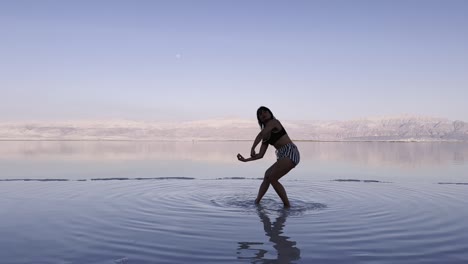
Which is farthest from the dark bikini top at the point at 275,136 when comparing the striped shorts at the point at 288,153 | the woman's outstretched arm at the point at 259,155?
the striped shorts at the point at 288,153

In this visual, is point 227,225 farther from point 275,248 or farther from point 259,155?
point 259,155

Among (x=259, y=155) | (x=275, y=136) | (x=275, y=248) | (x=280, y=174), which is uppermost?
(x=275, y=136)

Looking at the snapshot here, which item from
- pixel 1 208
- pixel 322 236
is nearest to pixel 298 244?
pixel 322 236

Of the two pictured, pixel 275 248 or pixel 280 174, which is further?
pixel 280 174

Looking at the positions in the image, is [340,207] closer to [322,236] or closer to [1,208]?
[322,236]

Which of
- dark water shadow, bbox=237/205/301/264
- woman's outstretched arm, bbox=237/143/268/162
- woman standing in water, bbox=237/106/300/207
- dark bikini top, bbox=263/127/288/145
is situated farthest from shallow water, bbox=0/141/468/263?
dark bikini top, bbox=263/127/288/145

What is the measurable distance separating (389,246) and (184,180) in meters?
9.65

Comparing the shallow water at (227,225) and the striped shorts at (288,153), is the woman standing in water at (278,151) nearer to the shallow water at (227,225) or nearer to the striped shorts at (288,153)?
the striped shorts at (288,153)

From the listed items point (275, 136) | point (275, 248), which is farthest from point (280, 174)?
point (275, 248)

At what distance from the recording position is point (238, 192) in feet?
38.0

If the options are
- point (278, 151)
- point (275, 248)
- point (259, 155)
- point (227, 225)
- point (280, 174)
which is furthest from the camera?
point (278, 151)

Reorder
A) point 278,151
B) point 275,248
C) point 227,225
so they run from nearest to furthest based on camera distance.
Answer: point 275,248 < point 227,225 < point 278,151

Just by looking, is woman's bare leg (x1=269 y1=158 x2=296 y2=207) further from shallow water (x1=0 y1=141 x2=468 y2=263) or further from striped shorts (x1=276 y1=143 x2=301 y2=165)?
shallow water (x1=0 y1=141 x2=468 y2=263)

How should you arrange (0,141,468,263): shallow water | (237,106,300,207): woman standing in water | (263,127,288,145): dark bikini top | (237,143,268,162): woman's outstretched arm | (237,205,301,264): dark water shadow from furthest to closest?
(263,127,288,145): dark bikini top
(237,106,300,207): woman standing in water
(237,143,268,162): woman's outstretched arm
(0,141,468,263): shallow water
(237,205,301,264): dark water shadow
